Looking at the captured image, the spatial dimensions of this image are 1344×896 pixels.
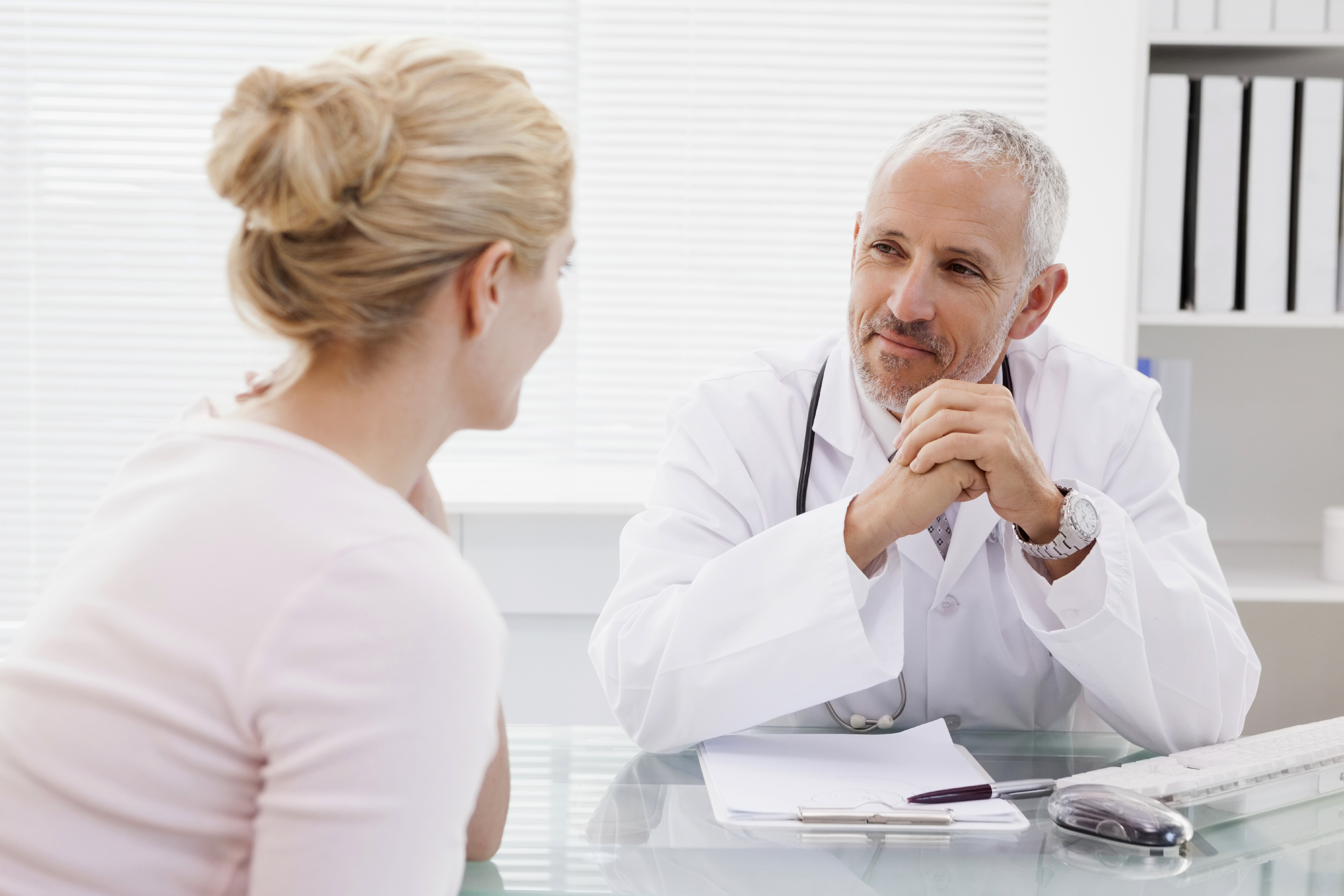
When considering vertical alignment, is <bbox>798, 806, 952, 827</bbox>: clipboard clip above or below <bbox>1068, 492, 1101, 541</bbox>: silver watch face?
below

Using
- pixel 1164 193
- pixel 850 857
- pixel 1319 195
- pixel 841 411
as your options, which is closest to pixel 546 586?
pixel 841 411

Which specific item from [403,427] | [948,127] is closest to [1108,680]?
[948,127]

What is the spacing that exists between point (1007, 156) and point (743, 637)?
0.72 metres

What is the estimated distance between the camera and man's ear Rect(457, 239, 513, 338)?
2.42 feet

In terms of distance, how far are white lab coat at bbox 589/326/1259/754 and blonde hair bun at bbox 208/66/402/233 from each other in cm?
68

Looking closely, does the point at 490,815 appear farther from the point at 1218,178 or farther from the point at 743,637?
the point at 1218,178

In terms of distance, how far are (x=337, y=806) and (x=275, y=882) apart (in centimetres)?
6

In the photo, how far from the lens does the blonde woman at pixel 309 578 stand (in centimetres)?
61

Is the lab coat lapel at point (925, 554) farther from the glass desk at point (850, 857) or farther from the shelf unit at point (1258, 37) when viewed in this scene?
the shelf unit at point (1258, 37)

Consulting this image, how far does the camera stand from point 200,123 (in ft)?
8.34

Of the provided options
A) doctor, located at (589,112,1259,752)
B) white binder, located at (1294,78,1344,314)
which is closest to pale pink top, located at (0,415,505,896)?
doctor, located at (589,112,1259,752)

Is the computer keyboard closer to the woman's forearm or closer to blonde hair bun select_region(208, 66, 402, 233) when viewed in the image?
the woman's forearm

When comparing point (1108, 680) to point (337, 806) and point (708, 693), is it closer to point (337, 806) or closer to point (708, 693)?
point (708, 693)

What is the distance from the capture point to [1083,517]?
1.25 m
